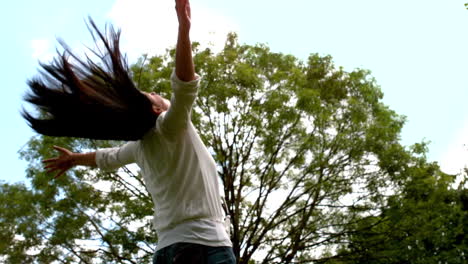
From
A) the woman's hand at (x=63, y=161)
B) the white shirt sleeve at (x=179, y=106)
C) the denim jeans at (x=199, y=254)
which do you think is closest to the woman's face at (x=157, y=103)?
the white shirt sleeve at (x=179, y=106)

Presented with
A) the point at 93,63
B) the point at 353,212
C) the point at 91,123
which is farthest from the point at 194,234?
the point at 353,212

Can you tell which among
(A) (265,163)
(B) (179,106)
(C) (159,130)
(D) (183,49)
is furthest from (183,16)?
(A) (265,163)

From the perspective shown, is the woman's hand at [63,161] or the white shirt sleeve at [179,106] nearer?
the white shirt sleeve at [179,106]

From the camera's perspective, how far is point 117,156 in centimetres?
276

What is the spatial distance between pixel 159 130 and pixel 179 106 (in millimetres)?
204

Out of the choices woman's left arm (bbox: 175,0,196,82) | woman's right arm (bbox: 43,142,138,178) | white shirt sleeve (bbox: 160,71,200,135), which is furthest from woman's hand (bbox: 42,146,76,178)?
woman's left arm (bbox: 175,0,196,82)

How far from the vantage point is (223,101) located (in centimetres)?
1169

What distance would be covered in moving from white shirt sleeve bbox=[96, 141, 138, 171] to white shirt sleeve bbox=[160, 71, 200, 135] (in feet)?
1.44

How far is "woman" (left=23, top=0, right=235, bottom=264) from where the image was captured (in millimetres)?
2168

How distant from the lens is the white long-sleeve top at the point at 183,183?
2.19 m

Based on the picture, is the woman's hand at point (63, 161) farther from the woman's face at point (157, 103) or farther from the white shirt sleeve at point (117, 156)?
the woman's face at point (157, 103)

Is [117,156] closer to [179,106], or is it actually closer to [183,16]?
[179,106]

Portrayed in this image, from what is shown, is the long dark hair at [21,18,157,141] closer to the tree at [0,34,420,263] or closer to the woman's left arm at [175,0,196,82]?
the woman's left arm at [175,0,196,82]

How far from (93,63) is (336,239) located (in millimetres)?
10977
